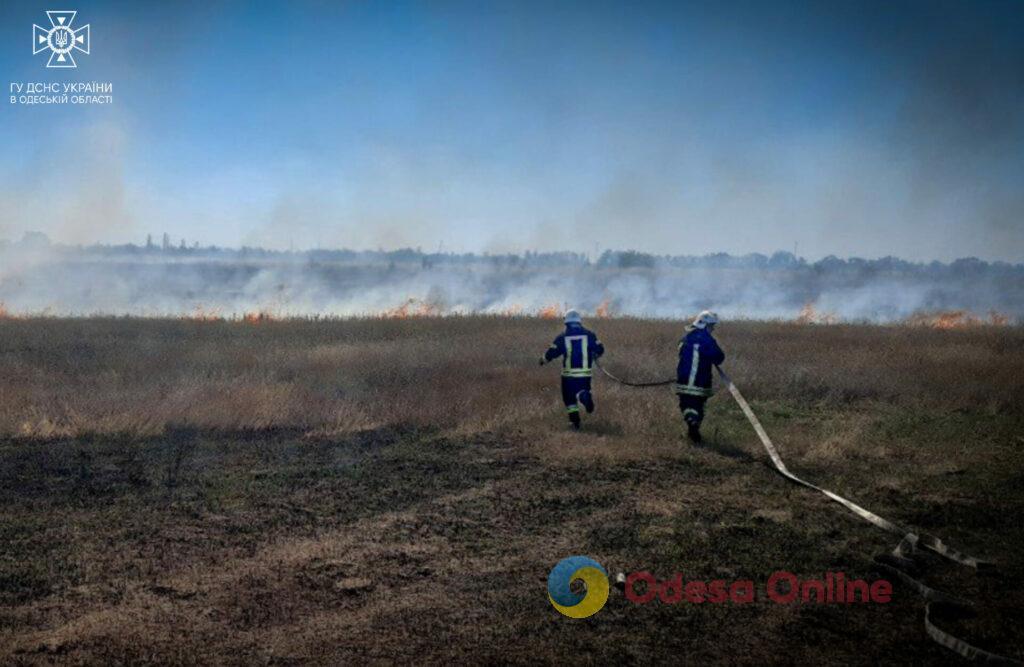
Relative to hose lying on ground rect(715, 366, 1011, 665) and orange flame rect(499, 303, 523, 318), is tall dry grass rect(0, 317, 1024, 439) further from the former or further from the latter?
hose lying on ground rect(715, 366, 1011, 665)

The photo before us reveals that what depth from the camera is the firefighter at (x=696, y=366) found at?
9.87m

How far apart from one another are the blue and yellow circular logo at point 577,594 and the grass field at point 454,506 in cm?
16

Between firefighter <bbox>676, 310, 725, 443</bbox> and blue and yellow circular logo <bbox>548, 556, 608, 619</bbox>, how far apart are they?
4.56 meters

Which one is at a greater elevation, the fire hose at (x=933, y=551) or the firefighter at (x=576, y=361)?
the firefighter at (x=576, y=361)

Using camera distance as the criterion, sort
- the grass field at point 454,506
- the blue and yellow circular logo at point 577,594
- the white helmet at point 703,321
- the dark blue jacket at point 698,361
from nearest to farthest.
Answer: the grass field at point 454,506 < the blue and yellow circular logo at point 577,594 < the dark blue jacket at point 698,361 < the white helmet at point 703,321

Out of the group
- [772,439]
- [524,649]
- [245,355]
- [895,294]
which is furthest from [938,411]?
[895,294]

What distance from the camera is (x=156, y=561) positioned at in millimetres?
5770

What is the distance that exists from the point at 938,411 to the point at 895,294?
158 ft

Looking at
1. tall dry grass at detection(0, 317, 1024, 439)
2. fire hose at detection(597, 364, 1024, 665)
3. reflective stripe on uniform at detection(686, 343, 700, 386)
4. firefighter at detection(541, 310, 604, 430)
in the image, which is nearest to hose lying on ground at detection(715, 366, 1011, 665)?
fire hose at detection(597, 364, 1024, 665)

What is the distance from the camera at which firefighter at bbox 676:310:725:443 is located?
9867 mm

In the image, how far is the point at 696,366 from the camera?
988 cm

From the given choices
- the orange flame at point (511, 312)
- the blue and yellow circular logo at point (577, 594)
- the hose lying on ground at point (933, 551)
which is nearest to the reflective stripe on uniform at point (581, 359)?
the hose lying on ground at point (933, 551)

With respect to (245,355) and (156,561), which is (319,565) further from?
(245,355)

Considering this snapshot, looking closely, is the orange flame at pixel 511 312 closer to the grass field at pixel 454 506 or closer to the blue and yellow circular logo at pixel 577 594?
the grass field at pixel 454 506
